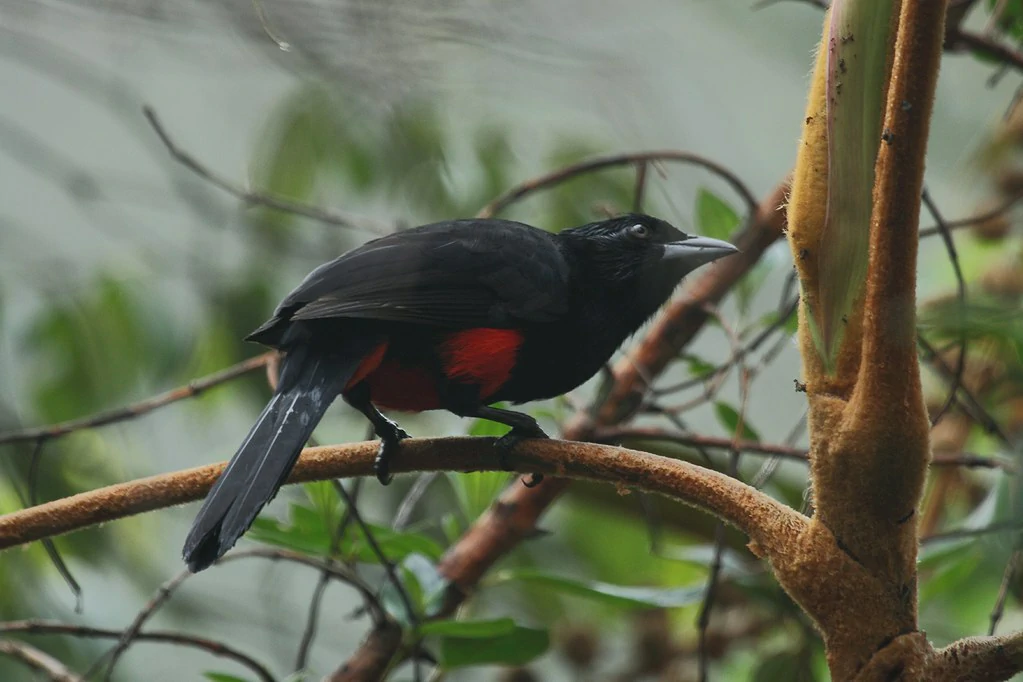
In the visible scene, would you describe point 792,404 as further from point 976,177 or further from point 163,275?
point 163,275

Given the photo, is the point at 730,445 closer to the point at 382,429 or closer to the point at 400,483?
the point at 382,429

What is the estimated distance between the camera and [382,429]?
233 cm

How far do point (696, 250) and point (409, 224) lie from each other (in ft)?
3.87

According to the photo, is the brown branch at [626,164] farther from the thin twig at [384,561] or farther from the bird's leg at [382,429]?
the thin twig at [384,561]

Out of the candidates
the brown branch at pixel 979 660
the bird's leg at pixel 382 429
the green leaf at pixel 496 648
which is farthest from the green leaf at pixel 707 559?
the brown branch at pixel 979 660

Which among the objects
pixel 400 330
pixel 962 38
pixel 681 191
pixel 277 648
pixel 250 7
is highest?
pixel 962 38

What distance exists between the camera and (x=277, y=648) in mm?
4016

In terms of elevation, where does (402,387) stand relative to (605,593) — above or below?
above

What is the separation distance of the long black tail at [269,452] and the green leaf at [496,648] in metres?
0.65

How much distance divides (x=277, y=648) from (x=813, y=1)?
114 inches

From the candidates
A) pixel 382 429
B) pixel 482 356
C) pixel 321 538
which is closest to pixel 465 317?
pixel 482 356

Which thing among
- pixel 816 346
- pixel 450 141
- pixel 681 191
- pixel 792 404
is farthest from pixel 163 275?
pixel 816 346

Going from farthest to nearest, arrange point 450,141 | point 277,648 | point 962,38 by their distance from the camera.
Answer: point 277,648
point 450,141
point 962,38

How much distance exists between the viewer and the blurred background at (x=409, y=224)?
1971mm
